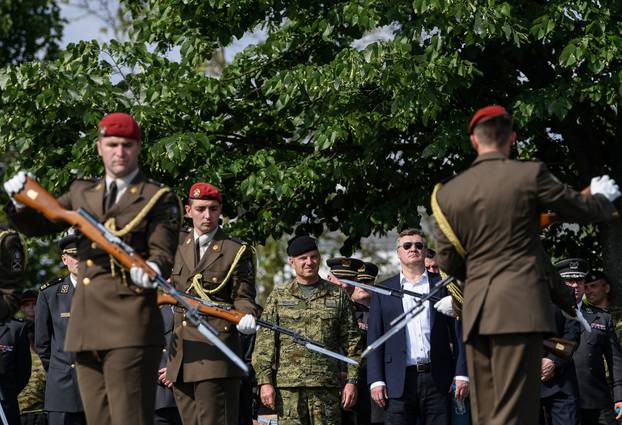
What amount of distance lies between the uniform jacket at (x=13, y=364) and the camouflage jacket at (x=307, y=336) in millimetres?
2517

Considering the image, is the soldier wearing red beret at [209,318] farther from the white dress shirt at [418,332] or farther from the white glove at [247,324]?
the white dress shirt at [418,332]

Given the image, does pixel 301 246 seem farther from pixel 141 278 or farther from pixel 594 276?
pixel 141 278

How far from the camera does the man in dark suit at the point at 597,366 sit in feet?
35.5

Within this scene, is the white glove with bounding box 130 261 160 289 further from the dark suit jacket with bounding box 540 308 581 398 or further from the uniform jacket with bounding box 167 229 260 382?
the dark suit jacket with bounding box 540 308 581 398

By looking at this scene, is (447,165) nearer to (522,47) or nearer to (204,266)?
(522,47)

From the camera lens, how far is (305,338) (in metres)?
9.07

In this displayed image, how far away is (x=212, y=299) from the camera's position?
8.77 m

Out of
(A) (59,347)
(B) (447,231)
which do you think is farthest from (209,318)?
(A) (59,347)

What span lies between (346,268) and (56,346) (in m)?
3.03

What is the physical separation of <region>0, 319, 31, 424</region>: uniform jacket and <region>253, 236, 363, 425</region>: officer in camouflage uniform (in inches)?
100

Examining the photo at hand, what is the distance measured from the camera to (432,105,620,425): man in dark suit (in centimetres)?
657

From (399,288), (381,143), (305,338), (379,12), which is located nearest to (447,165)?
(381,143)

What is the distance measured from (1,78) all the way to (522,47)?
5.21m

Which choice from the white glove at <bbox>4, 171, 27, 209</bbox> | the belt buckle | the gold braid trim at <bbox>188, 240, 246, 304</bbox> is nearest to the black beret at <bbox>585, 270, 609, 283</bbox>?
the belt buckle
